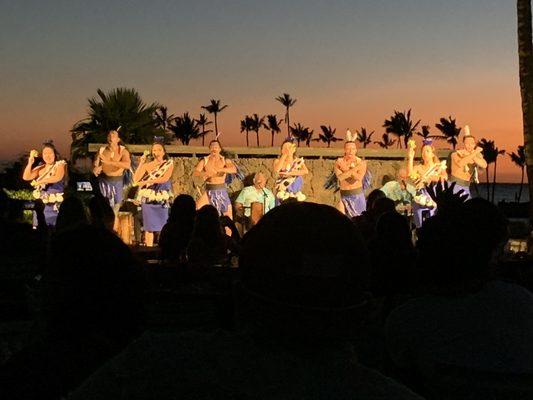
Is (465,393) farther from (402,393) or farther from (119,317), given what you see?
(119,317)

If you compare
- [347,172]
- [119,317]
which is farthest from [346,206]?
[119,317]

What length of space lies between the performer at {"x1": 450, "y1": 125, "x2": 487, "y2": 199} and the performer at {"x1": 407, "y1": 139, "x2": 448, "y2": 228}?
0.22 metres

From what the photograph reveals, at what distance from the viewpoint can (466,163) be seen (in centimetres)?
1198

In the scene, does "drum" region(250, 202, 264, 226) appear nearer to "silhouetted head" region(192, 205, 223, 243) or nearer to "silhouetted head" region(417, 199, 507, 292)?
"silhouetted head" region(192, 205, 223, 243)

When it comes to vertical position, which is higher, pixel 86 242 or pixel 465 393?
pixel 86 242

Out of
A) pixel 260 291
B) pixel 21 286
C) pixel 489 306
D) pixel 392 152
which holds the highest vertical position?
pixel 392 152

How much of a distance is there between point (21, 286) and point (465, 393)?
5374mm

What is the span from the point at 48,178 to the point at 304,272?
10.4 m

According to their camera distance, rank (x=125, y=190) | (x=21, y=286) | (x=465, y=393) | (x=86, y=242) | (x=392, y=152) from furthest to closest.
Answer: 1. (x=392, y=152)
2. (x=125, y=190)
3. (x=21, y=286)
4. (x=86, y=242)
5. (x=465, y=393)

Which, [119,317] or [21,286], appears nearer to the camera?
[119,317]

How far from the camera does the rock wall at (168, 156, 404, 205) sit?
41.4 ft

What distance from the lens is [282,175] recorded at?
12094 mm

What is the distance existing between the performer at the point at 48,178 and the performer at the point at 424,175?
5.53 m

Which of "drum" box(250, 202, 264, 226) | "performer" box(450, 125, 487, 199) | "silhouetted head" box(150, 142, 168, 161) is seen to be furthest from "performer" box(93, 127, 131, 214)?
"performer" box(450, 125, 487, 199)
